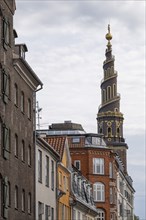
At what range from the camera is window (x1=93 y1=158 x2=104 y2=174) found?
104125mm

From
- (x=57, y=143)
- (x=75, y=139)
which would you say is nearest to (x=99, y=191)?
(x=75, y=139)

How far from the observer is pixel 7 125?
135 feet

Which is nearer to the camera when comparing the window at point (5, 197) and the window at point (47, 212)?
the window at point (5, 197)

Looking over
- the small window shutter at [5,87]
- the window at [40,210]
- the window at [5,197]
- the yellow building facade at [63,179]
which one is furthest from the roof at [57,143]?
the window at [5,197]

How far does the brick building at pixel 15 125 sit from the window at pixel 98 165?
55188mm

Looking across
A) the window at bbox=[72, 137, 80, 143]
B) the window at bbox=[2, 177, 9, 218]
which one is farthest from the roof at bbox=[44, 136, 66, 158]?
the window at bbox=[72, 137, 80, 143]

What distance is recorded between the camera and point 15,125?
43219mm

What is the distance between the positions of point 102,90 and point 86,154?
2988 inches

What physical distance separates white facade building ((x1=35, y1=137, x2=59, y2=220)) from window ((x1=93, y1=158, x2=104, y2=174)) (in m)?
46.5

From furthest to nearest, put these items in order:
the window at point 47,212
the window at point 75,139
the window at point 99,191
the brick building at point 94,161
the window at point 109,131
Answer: the window at point 109,131
the window at point 99,191
the brick building at point 94,161
the window at point 75,139
the window at point 47,212

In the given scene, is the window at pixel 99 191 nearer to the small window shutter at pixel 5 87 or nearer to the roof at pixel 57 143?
the roof at pixel 57 143

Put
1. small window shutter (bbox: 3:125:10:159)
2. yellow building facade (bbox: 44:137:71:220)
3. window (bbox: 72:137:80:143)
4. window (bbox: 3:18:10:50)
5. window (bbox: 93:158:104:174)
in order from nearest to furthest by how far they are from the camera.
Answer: small window shutter (bbox: 3:125:10:159)
window (bbox: 3:18:10:50)
yellow building facade (bbox: 44:137:71:220)
window (bbox: 72:137:80:143)
window (bbox: 93:158:104:174)

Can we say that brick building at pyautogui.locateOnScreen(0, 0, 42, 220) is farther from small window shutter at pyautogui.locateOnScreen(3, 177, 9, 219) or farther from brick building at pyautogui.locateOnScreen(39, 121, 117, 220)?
brick building at pyautogui.locateOnScreen(39, 121, 117, 220)

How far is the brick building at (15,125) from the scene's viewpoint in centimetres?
4006
